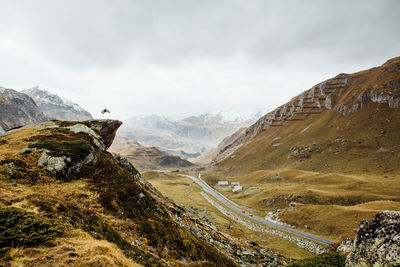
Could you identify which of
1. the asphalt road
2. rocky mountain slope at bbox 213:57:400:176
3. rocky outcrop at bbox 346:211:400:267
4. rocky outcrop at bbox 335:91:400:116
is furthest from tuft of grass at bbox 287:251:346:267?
rocky outcrop at bbox 335:91:400:116

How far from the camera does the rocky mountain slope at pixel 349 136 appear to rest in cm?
11594

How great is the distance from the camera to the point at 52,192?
60.8ft

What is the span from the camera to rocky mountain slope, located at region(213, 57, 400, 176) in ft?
380

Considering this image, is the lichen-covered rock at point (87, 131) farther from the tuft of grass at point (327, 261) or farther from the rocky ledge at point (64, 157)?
the tuft of grass at point (327, 261)

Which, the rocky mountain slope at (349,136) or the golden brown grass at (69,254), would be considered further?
the rocky mountain slope at (349,136)

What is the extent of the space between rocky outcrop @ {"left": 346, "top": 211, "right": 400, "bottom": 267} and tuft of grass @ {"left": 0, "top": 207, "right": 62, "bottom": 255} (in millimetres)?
23959

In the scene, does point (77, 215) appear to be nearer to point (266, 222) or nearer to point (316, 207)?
point (266, 222)

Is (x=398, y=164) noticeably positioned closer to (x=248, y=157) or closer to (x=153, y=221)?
(x=248, y=157)

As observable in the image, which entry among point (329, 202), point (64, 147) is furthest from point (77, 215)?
point (329, 202)

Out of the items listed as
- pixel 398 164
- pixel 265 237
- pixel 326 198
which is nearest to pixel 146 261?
pixel 265 237

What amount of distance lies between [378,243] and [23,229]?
85.3 ft

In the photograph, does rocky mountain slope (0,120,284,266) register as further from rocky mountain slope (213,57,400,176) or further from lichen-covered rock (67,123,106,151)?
rocky mountain slope (213,57,400,176)

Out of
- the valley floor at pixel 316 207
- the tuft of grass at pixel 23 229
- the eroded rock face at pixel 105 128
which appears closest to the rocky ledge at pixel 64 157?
the tuft of grass at pixel 23 229

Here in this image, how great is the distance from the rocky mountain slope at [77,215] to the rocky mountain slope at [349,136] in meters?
124
